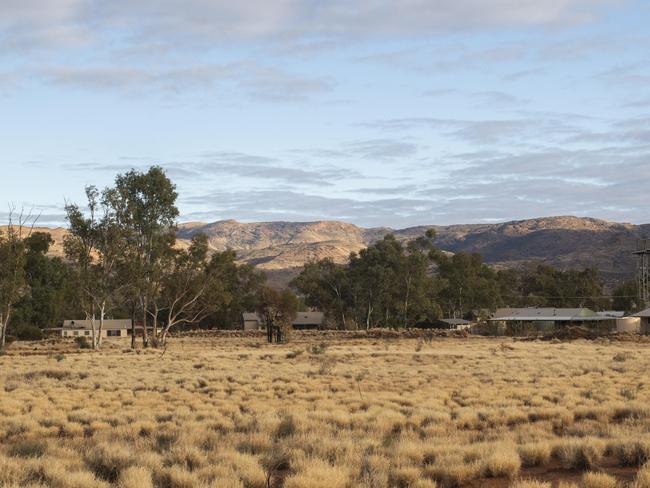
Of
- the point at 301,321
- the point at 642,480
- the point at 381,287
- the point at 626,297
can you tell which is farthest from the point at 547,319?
the point at 642,480

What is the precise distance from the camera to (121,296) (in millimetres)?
60281

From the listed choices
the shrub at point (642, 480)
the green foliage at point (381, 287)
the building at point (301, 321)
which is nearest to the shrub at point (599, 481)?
the shrub at point (642, 480)

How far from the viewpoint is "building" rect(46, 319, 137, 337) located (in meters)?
110

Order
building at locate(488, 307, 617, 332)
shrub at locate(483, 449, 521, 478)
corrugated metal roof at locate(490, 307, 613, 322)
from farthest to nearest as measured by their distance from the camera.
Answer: corrugated metal roof at locate(490, 307, 613, 322) < building at locate(488, 307, 617, 332) < shrub at locate(483, 449, 521, 478)

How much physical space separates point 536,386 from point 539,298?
107 meters

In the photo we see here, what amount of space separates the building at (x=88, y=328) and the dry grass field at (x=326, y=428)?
8238cm

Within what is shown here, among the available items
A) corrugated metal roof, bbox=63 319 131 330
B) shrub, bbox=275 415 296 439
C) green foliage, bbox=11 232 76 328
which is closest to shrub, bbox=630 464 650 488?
shrub, bbox=275 415 296 439

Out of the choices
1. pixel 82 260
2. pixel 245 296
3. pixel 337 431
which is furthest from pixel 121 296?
pixel 245 296

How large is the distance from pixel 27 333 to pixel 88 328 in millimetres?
33304

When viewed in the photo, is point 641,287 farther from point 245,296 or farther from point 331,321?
point 245,296

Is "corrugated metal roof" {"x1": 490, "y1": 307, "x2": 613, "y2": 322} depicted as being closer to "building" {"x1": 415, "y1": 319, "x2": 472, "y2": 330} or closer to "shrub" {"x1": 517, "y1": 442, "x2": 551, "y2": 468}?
"building" {"x1": 415, "y1": 319, "x2": 472, "y2": 330}

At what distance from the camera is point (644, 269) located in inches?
3529

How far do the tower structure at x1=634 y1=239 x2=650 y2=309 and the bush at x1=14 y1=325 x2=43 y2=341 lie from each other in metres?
65.6

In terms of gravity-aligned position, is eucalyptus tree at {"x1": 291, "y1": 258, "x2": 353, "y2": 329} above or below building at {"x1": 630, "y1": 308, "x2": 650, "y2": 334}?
above
